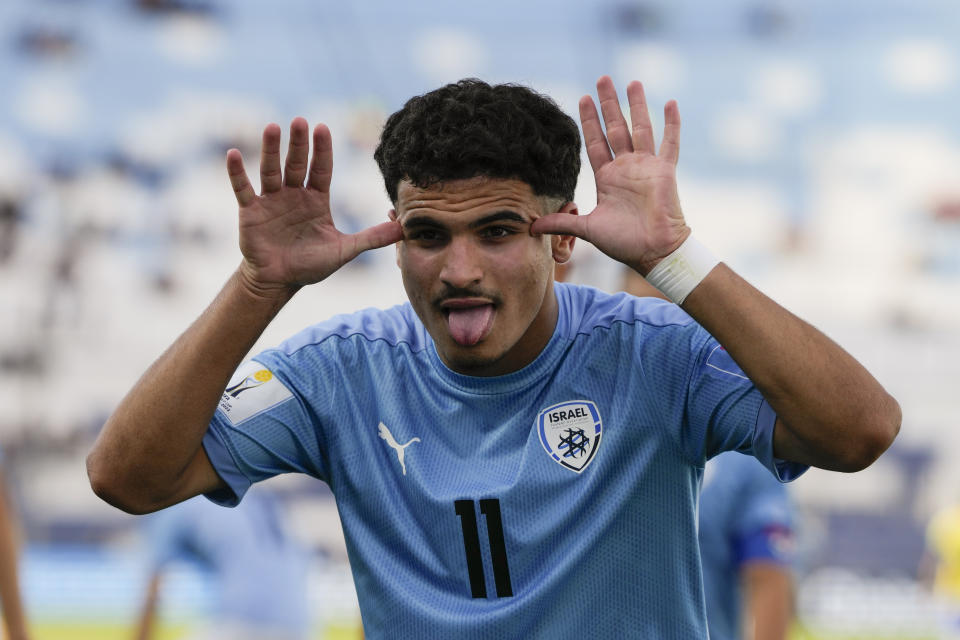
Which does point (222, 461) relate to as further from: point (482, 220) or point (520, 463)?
point (482, 220)

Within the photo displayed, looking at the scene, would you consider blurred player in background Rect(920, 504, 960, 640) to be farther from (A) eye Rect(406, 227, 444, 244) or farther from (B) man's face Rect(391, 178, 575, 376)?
(A) eye Rect(406, 227, 444, 244)

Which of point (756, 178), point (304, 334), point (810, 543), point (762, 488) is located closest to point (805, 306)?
point (756, 178)

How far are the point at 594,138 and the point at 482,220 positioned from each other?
0.31 m

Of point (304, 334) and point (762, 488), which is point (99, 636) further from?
point (304, 334)

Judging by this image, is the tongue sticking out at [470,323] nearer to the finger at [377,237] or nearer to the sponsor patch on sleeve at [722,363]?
the finger at [377,237]

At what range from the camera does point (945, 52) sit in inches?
762

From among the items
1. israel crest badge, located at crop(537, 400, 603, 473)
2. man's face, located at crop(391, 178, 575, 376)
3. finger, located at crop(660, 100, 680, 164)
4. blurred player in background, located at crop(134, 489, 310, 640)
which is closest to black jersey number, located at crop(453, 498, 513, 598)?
israel crest badge, located at crop(537, 400, 603, 473)

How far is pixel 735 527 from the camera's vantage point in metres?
4.05

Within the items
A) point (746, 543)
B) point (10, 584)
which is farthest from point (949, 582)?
point (10, 584)

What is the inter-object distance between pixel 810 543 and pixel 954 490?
10.8 ft

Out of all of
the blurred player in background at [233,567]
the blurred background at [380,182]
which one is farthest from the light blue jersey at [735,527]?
the blurred background at [380,182]

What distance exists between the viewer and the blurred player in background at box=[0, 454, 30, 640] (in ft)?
13.9

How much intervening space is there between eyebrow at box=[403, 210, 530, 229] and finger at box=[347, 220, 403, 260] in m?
0.03

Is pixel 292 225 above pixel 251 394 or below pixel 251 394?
above
